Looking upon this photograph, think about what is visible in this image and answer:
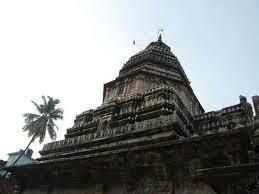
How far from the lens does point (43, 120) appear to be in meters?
29.6

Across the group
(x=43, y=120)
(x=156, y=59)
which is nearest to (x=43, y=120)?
(x=43, y=120)

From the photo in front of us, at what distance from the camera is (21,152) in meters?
32.0

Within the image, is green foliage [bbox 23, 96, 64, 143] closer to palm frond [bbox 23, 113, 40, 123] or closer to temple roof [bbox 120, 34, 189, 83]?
palm frond [bbox 23, 113, 40, 123]

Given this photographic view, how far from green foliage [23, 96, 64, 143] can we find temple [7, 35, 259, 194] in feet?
43.6

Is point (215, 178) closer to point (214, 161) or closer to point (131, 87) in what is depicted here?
point (214, 161)

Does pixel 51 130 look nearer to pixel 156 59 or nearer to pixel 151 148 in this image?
pixel 156 59

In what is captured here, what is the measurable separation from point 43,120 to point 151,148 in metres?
23.2

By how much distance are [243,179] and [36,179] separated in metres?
11.1

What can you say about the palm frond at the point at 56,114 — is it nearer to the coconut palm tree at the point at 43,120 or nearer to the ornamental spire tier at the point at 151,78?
the coconut palm tree at the point at 43,120

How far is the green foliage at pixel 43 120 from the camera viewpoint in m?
28.9

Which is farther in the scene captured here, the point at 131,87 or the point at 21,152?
the point at 21,152

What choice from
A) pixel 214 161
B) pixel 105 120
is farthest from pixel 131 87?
pixel 214 161

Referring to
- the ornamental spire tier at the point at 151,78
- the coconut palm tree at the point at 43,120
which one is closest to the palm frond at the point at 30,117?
the coconut palm tree at the point at 43,120

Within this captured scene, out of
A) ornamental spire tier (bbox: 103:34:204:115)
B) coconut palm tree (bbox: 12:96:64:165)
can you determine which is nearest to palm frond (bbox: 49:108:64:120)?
coconut palm tree (bbox: 12:96:64:165)
